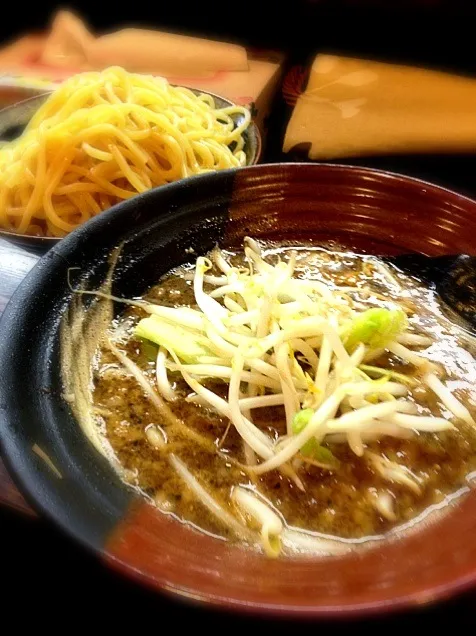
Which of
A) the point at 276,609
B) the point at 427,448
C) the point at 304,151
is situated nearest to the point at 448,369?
the point at 427,448

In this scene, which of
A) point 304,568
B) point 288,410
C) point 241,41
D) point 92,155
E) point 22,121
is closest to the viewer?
point 304,568

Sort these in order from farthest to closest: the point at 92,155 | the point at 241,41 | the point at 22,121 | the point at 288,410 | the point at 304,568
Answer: the point at 241,41, the point at 22,121, the point at 92,155, the point at 288,410, the point at 304,568

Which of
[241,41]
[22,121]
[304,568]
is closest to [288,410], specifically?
[304,568]

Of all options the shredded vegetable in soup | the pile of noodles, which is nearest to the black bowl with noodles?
the pile of noodles

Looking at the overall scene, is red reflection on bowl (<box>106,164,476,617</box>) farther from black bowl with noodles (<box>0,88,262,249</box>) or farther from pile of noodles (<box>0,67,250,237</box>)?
black bowl with noodles (<box>0,88,262,249</box>)

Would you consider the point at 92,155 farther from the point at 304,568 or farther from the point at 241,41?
the point at 241,41

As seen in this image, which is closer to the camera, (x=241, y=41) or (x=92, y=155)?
(x=92, y=155)
